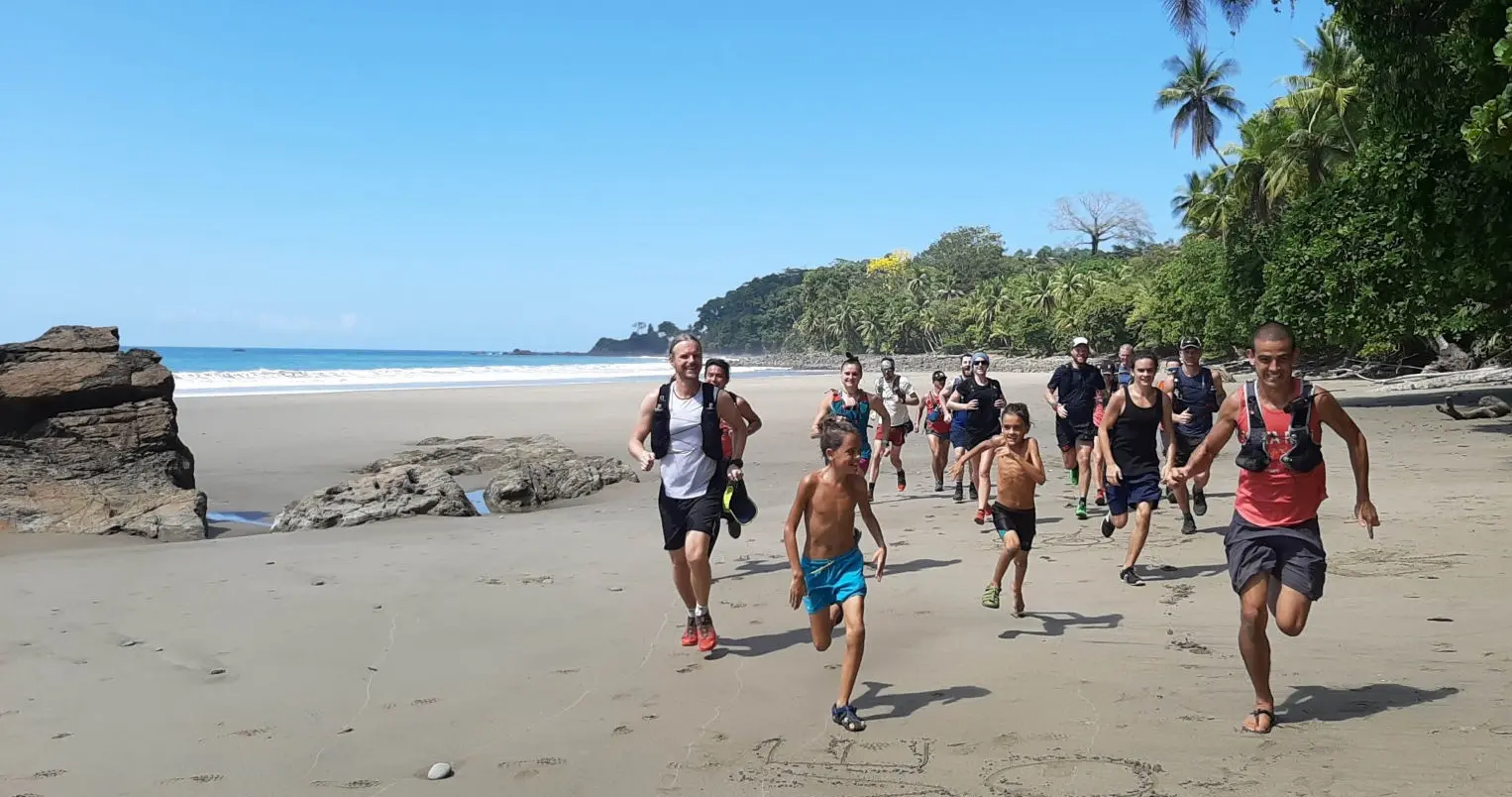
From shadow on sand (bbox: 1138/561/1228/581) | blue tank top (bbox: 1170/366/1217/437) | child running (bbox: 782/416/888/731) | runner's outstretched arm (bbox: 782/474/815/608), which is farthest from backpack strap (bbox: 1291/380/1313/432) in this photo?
blue tank top (bbox: 1170/366/1217/437)

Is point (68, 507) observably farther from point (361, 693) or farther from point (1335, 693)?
point (1335, 693)

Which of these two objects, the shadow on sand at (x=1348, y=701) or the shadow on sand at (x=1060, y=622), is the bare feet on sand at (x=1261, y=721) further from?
the shadow on sand at (x=1060, y=622)

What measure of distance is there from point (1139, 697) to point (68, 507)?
1067 centimetres

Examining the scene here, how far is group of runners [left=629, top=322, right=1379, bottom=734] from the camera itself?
14.6ft

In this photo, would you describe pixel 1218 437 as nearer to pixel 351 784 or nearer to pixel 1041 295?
pixel 351 784

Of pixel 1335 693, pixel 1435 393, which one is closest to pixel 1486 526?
pixel 1335 693

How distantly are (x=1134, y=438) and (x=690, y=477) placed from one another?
384 cm

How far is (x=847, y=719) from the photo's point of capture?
4754 millimetres

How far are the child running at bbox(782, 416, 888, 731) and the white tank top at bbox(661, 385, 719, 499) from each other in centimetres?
111

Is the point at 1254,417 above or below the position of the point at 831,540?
above

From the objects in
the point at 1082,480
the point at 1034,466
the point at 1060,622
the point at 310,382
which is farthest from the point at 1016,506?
the point at 310,382

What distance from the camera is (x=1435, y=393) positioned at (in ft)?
79.8

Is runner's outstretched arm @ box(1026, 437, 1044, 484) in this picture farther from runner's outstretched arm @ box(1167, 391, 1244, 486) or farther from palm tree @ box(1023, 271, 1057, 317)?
palm tree @ box(1023, 271, 1057, 317)

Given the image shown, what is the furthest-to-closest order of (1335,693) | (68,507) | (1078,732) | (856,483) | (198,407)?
1. (198,407)
2. (68,507)
3. (856,483)
4. (1335,693)
5. (1078,732)
